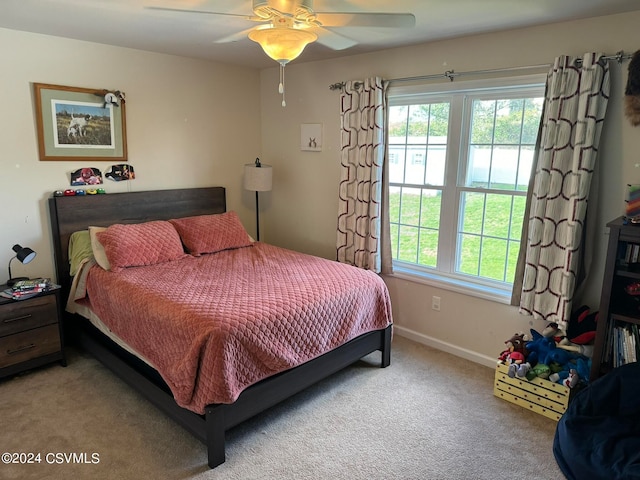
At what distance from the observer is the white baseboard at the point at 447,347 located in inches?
125

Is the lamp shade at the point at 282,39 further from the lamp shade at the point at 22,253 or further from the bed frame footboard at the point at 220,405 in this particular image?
the lamp shade at the point at 22,253

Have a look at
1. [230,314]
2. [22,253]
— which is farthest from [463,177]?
[22,253]

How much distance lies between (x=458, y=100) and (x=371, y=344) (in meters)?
1.86

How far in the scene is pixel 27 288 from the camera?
2.89 meters

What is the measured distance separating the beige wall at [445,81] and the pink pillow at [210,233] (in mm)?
751

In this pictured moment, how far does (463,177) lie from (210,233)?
6.81 ft

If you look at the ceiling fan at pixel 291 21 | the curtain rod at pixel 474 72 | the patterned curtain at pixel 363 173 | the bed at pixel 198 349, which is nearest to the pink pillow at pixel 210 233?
the bed at pixel 198 349

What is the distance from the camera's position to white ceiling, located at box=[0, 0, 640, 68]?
7.53 feet

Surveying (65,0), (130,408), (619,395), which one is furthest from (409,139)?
(130,408)

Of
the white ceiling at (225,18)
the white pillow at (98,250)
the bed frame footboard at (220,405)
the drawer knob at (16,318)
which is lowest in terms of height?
the bed frame footboard at (220,405)

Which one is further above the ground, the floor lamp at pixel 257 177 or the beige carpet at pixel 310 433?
the floor lamp at pixel 257 177

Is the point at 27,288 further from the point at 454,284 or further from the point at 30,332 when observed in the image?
the point at 454,284

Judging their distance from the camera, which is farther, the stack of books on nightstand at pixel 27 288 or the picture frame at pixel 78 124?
the picture frame at pixel 78 124

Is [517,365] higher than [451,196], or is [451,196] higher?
[451,196]
